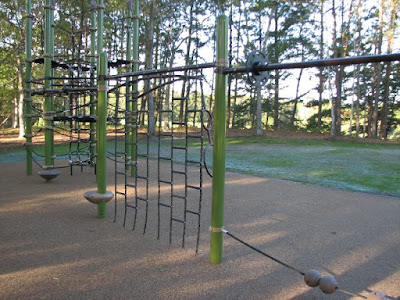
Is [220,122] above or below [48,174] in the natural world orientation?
above

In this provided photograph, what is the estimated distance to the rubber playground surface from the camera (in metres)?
2.72

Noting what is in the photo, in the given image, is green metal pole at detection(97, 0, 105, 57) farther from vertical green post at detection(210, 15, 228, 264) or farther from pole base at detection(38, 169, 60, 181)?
vertical green post at detection(210, 15, 228, 264)

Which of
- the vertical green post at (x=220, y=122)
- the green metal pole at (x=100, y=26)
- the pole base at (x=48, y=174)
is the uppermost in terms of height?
the green metal pole at (x=100, y=26)

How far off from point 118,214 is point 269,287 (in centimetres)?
286

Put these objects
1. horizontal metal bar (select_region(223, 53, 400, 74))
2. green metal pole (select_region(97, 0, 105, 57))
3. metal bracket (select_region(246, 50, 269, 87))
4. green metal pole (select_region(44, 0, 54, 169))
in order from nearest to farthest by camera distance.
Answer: horizontal metal bar (select_region(223, 53, 400, 74)) → metal bracket (select_region(246, 50, 269, 87)) → green metal pole (select_region(44, 0, 54, 169)) → green metal pole (select_region(97, 0, 105, 57))

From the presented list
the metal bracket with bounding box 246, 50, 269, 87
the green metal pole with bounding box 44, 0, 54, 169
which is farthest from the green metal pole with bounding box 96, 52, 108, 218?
the green metal pole with bounding box 44, 0, 54, 169

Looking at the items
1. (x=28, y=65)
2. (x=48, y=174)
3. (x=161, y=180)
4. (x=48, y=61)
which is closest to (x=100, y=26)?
(x=48, y=61)

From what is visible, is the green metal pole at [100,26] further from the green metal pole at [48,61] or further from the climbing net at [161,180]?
the climbing net at [161,180]

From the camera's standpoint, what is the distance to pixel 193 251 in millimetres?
3547

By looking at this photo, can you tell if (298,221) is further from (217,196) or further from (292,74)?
(292,74)

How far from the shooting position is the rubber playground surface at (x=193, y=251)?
272 cm

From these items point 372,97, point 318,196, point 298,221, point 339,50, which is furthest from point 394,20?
point 298,221

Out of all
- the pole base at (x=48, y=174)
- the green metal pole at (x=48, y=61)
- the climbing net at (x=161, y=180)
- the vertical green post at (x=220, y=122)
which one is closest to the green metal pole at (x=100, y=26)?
the green metal pole at (x=48, y=61)

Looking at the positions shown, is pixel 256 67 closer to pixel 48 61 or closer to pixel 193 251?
pixel 193 251
